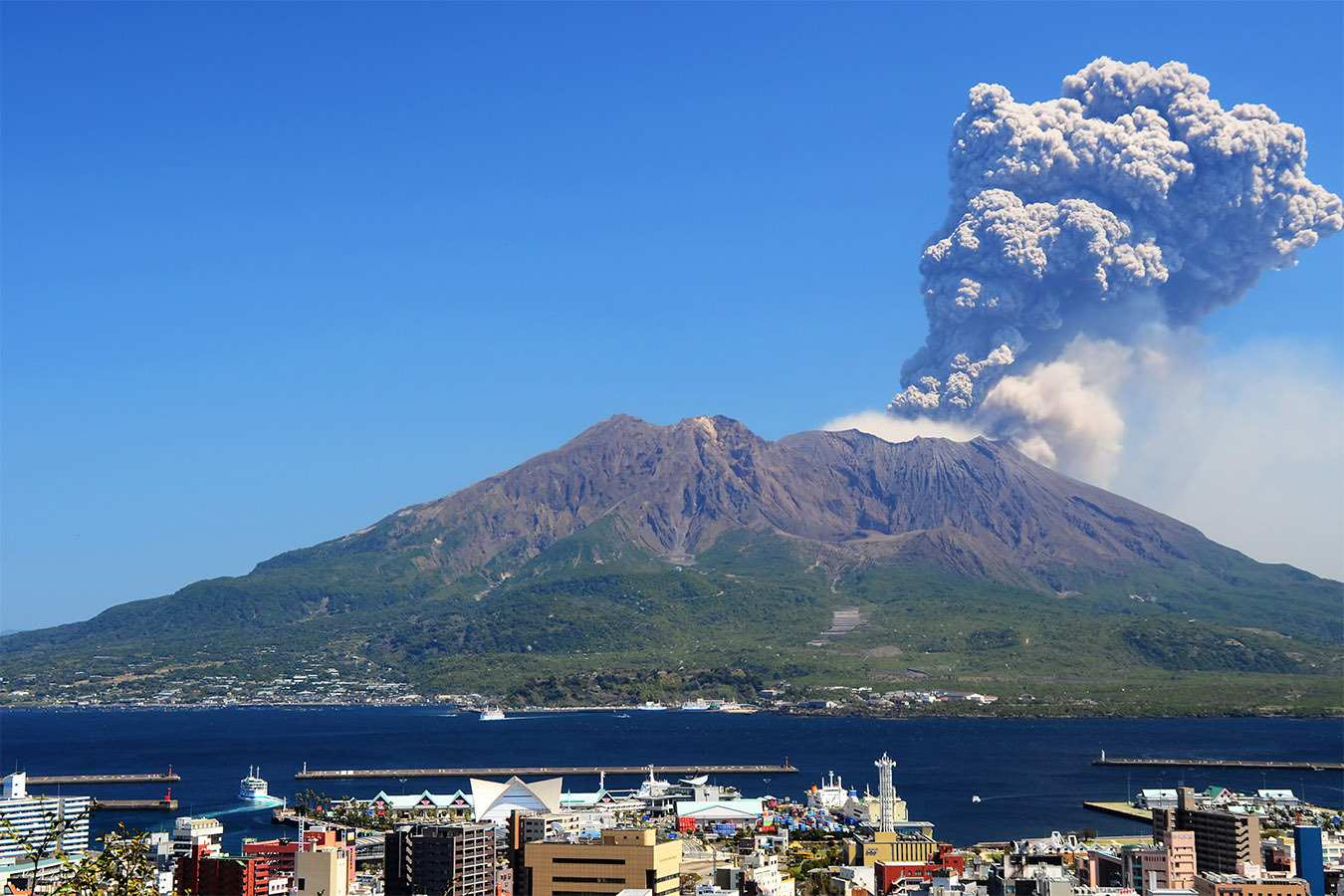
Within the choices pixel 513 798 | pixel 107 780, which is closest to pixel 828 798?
pixel 513 798

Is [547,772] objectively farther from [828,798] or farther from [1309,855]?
[1309,855]

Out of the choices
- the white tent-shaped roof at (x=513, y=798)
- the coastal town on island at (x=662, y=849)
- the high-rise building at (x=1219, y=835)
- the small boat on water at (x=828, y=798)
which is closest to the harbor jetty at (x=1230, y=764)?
the coastal town on island at (x=662, y=849)

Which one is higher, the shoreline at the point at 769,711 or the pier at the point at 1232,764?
the shoreline at the point at 769,711

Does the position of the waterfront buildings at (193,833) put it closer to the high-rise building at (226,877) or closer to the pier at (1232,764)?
the high-rise building at (226,877)

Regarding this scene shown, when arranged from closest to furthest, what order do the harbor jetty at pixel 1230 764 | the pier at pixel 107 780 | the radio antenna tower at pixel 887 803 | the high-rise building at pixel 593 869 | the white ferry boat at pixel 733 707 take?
1. the high-rise building at pixel 593 869
2. the radio antenna tower at pixel 887 803
3. the pier at pixel 107 780
4. the harbor jetty at pixel 1230 764
5. the white ferry boat at pixel 733 707

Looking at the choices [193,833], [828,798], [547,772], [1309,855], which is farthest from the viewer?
[547,772]

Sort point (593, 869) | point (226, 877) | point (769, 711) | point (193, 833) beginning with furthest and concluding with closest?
point (769, 711) → point (193, 833) → point (226, 877) → point (593, 869)

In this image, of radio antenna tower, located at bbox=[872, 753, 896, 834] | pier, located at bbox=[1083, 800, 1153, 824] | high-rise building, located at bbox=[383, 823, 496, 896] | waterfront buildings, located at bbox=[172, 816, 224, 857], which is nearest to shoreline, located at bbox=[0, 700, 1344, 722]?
pier, located at bbox=[1083, 800, 1153, 824]
